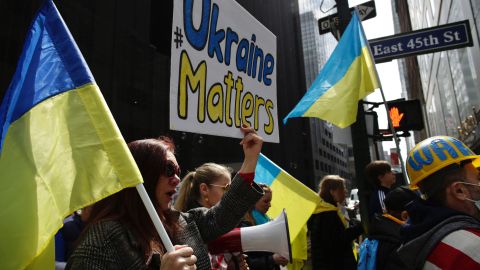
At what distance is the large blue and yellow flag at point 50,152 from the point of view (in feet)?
4.29

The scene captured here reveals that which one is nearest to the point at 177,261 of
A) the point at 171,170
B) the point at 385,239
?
the point at 171,170

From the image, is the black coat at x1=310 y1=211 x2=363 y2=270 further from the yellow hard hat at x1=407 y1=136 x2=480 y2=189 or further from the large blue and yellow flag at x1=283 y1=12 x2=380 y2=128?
the yellow hard hat at x1=407 y1=136 x2=480 y2=189

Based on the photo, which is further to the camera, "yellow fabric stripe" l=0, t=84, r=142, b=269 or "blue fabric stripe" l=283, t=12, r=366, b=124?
"blue fabric stripe" l=283, t=12, r=366, b=124

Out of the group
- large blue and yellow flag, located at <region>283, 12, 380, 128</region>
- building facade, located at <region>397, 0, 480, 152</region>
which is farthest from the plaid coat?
building facade, located at <region>397, 0, 480, 152</region>

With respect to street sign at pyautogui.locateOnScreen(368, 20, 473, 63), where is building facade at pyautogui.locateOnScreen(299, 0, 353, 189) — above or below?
above

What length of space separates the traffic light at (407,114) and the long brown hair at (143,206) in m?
4.68

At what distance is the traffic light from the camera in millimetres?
5562

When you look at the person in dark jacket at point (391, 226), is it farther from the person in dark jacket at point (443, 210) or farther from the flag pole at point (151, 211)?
the flag pole at point (151, 211)

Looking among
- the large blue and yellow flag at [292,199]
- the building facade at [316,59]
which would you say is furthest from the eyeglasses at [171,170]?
the building facade at [316,59]

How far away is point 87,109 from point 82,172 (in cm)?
25

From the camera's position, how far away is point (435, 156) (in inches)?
78.0

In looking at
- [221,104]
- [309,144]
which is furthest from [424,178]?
[309,144]

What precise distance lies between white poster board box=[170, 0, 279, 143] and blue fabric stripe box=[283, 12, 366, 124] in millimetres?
701

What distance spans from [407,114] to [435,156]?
3949 mm
